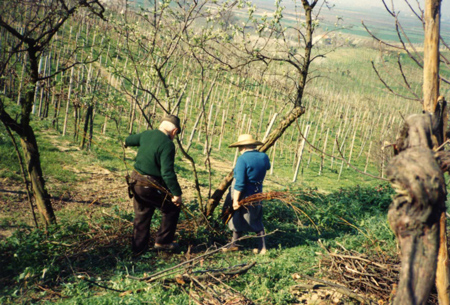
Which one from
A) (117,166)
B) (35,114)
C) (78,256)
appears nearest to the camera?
(78,256)

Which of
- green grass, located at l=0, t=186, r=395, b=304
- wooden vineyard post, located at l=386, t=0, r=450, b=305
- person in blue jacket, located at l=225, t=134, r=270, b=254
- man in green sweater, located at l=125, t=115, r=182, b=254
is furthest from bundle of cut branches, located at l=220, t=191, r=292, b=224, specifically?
wooden vineyard post, located at l=386, t=0, r=450, b=305

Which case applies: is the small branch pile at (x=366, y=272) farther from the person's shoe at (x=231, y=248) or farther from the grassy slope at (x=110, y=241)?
the person's shoe at (x=231, y=248)

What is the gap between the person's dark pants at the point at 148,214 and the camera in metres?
4.45

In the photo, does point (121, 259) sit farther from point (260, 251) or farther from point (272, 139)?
point (272, 139)

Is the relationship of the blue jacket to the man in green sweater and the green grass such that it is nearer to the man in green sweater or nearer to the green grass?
the green grass

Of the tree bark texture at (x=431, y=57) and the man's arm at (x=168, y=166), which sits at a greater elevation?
the tree bark texture at (x=431, y=57)

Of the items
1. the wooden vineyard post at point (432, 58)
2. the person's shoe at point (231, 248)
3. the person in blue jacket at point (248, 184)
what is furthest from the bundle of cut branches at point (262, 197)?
the wooden vineyard post at point (432, 58)

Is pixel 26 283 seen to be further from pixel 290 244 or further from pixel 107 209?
pixel 290 244

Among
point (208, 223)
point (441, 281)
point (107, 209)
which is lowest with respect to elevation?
point (107, 209)

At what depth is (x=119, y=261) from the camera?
4254 millimetres

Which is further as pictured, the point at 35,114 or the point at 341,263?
the point at 35,114

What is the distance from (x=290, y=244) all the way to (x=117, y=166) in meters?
5.97

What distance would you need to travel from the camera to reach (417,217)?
1.56 meters

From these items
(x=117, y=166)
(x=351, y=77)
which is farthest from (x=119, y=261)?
(x=351, y=77)
